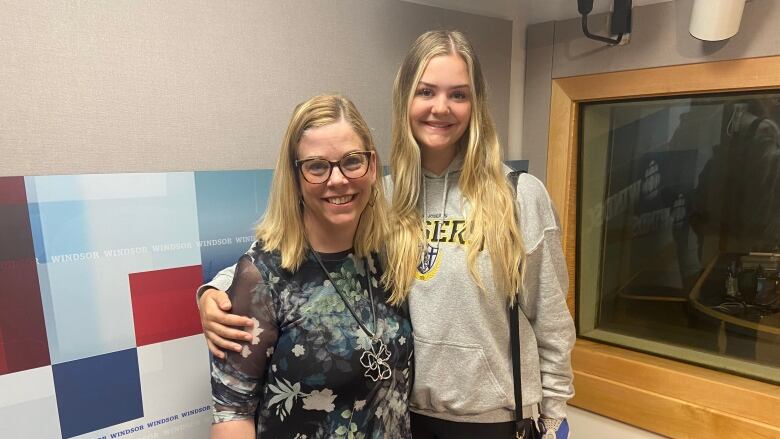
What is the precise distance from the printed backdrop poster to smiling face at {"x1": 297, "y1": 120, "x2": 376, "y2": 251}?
416 millimetres

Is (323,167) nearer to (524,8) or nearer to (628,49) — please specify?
(628,49)

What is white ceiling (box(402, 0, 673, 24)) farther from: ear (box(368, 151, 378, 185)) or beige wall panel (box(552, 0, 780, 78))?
ear (box(368, 151, 378, 185))

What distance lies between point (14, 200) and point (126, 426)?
59 cm

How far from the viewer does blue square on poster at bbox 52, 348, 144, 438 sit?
3.76 ft

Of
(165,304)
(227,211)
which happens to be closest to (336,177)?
(227,211)

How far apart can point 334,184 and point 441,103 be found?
0.33 meters

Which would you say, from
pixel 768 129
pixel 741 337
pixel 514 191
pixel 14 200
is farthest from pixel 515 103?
pixel 14 200

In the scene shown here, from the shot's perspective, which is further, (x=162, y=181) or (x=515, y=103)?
(x=515, y=103)

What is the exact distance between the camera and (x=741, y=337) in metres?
1.63

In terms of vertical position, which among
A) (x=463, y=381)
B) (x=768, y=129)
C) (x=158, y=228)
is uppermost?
(x=768, y=129)

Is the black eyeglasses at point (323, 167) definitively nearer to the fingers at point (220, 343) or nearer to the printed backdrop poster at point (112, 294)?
the fingers at point (220, 343)

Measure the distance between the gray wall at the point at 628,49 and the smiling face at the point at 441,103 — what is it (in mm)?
847

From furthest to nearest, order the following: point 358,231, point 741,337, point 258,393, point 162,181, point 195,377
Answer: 1. point 741,337
2. point 195,377
3. point 162,181
4. point 358,231
5. point 258,393

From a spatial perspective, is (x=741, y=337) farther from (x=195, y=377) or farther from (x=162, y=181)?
(x=162, y=181)
